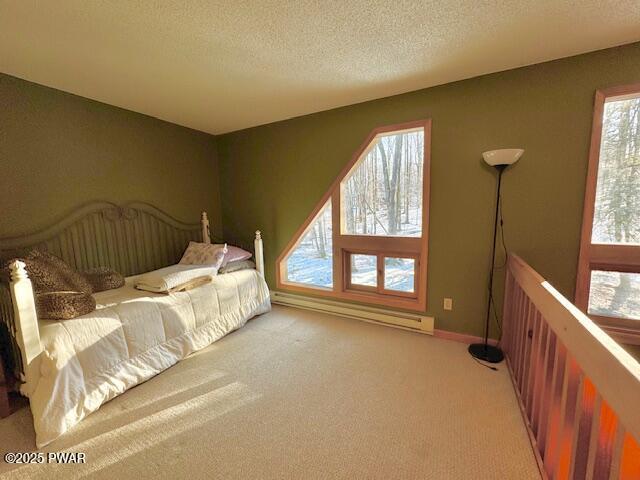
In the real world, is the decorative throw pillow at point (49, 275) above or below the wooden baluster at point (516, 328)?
above

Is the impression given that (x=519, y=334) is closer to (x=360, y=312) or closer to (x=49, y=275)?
(x=360, y=312)

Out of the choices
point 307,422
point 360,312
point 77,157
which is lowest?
point 307,422

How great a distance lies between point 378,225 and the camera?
2725 mm

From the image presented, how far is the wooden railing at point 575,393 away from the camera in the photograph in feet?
2.34

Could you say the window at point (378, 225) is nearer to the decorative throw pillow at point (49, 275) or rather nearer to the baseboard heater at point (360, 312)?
the baseboard heater at point (360, 312)

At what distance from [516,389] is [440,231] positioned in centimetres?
127

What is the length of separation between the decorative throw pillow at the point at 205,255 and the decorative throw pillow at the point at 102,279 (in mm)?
644

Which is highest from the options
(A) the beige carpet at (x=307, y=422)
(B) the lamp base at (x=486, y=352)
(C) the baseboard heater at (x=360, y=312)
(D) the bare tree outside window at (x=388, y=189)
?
(D) the bare tree outside window at (x=388, y=189)

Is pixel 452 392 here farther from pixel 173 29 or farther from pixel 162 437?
pixel 173 29

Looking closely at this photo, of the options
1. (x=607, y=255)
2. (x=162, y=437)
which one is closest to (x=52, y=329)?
(x=162, y=437)

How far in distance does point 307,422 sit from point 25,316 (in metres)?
1.62

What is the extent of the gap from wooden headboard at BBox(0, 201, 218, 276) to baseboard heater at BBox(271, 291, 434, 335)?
4.49ft

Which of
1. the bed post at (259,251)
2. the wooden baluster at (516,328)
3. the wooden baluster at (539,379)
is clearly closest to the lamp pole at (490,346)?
the wooden baluster at (516,328)

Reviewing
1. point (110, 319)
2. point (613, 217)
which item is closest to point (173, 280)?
point (110, 319)
